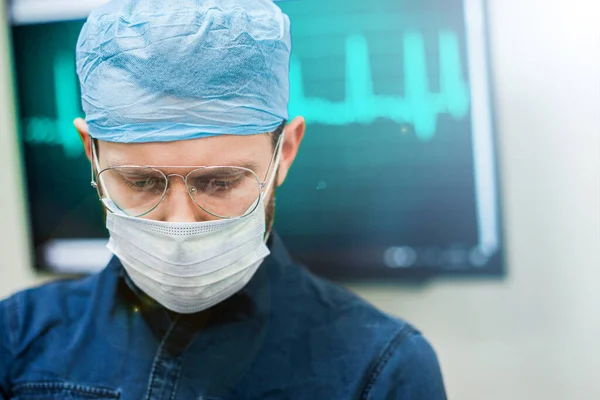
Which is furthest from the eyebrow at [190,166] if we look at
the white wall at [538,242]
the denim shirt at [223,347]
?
the white wall at [538,242]

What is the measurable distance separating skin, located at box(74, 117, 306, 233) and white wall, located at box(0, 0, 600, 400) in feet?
1.59

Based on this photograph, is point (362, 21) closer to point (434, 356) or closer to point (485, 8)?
point (485, 8)

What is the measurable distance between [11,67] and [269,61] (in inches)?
30.4

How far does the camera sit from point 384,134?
118 centimetres

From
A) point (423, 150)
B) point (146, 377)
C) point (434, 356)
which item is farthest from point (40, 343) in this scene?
point (423, 150)

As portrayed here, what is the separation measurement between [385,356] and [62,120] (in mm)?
862

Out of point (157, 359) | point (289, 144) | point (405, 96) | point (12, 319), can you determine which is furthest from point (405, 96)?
Result: point (12, 319)

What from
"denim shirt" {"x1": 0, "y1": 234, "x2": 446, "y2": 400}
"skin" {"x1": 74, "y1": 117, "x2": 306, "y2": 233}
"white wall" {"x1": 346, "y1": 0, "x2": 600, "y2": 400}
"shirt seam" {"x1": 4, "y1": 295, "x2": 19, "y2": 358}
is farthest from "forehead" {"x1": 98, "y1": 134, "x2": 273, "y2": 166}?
"white wall" {"x1": 346, "y1": 0, "x2": 600, "y2": 400}

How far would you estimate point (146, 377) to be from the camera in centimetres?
91

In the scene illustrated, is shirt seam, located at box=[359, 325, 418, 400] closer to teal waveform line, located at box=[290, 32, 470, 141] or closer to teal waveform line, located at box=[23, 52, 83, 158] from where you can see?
teal waveform line, located at box=[290, 32, 470, 141]

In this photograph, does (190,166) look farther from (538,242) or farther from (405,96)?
(538,242)

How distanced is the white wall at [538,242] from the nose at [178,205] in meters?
0.51

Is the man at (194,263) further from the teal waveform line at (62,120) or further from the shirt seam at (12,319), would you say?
the teal waveform line at (62,120)

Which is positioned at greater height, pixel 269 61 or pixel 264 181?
pixel 269 61
